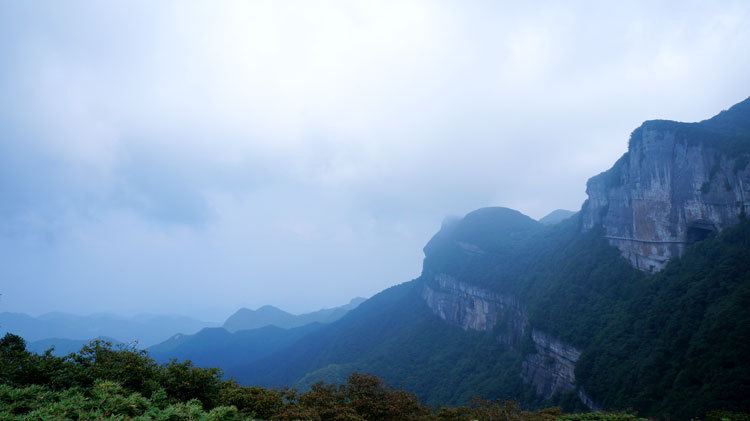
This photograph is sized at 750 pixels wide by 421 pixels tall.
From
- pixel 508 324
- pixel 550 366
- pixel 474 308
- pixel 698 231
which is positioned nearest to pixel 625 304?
pixel 698 231

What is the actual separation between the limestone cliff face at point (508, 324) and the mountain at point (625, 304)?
41cm

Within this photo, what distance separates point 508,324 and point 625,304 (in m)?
44.1

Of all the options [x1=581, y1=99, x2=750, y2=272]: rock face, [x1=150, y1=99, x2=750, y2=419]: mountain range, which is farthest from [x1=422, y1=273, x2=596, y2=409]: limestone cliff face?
[x1=581, y1=99, x2=750, y2=272]: rock face

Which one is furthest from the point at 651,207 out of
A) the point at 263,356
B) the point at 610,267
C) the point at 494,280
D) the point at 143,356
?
the point at 263,356

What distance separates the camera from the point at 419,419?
2066 centimetres

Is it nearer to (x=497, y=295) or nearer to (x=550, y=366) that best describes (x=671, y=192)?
(x=550, y=366)

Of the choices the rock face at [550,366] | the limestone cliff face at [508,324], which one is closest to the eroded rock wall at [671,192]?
the rock face at [550,366]

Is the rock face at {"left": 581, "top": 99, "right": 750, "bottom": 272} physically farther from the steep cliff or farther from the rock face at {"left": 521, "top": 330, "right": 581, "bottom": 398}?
the steep cliff

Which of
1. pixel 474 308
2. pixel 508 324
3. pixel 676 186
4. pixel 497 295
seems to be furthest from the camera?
pixel 474 308

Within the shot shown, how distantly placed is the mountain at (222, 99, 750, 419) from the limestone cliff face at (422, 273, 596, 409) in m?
0.41

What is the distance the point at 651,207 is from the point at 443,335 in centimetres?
8477

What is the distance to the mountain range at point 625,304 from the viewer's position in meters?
A: 48.7

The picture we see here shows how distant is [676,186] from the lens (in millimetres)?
71000

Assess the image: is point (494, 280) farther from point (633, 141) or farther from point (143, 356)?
point (143, 356)
